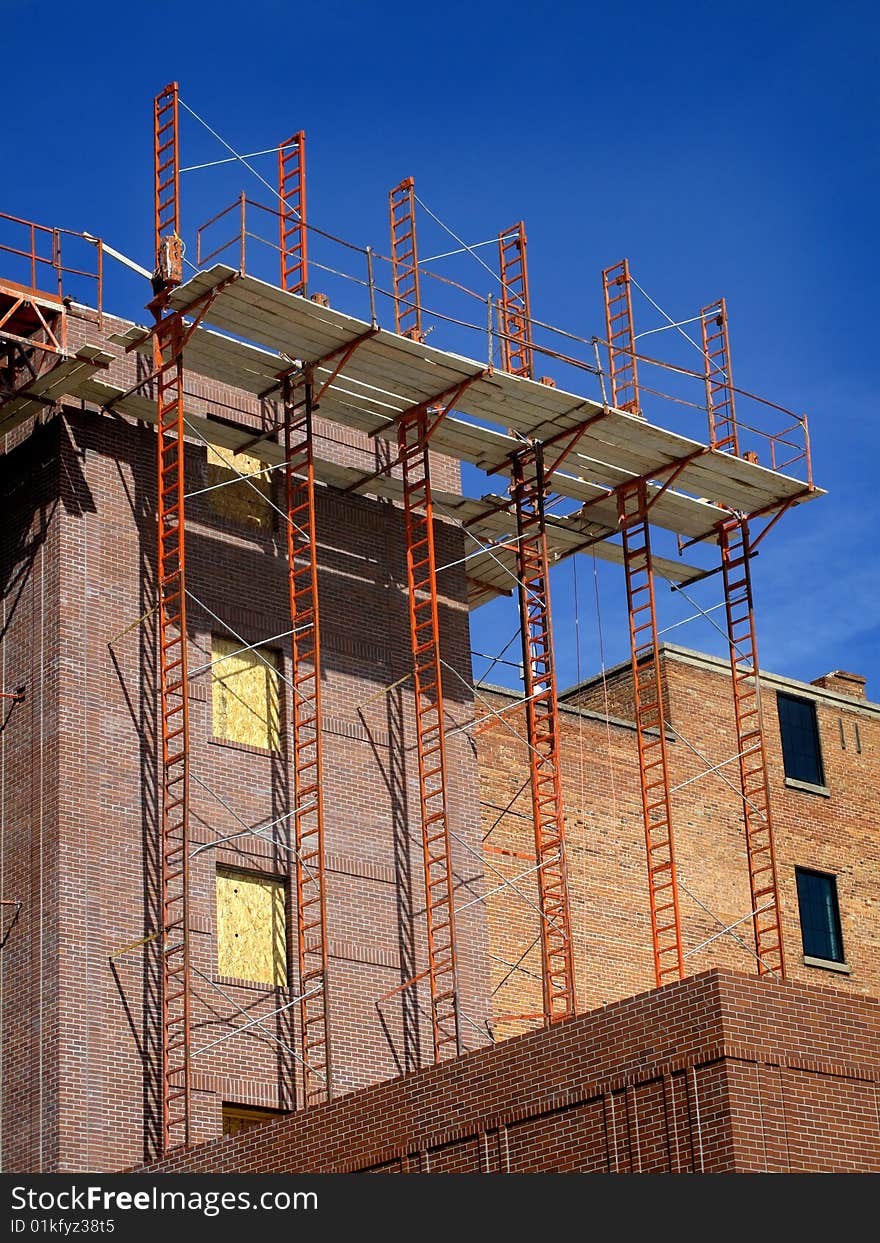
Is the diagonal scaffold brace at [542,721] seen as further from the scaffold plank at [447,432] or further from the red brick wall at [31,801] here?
the red brick wall at [31,801]

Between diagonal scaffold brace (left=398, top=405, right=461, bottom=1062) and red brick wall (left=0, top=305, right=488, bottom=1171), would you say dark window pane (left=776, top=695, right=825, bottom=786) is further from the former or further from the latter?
diagonal scaffold brace (left=398, top=405, right=461, bottom=1062)

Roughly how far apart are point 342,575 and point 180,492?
4.69 m

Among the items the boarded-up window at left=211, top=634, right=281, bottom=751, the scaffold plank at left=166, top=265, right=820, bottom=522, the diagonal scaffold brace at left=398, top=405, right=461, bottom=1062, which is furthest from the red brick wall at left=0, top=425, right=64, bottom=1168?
the diagonal scaffold brace at left=398, top=405, right=461, bottom=1062

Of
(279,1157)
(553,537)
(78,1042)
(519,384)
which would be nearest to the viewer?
(279,1157)

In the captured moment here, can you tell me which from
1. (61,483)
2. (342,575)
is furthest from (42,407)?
(342,575)

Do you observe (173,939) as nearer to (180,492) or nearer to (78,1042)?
(78,1042)

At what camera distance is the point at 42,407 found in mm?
36000

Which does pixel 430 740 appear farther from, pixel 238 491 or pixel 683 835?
pixel 683 835

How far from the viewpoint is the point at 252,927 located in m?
35.6

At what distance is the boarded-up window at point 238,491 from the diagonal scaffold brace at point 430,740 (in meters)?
2.49

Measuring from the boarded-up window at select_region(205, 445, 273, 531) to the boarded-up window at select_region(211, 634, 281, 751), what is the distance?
2.37 m

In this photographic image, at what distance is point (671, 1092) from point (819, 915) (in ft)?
72.2

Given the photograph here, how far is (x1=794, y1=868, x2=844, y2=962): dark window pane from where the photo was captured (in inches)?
1829

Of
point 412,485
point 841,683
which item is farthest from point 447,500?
point 841,683
